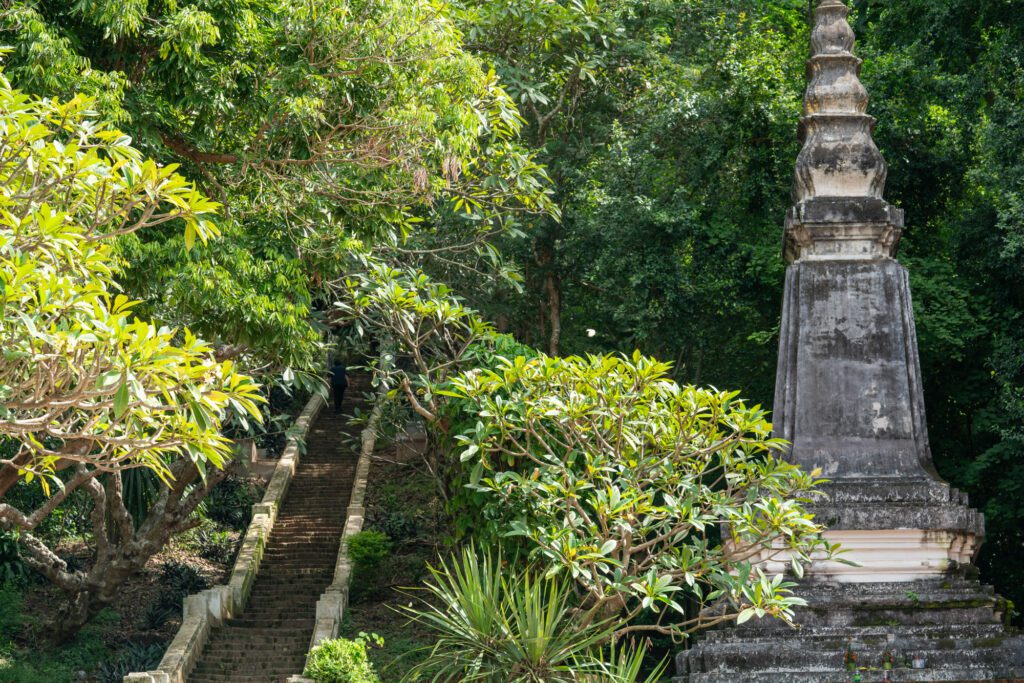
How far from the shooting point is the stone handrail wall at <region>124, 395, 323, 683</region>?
13.8m

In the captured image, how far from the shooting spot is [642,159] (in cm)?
1536

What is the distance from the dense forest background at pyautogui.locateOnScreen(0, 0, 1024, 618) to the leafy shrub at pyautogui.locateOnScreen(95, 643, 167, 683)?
186 inches

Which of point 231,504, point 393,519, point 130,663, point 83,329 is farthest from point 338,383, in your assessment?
point 83,329

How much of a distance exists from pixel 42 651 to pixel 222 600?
216cm

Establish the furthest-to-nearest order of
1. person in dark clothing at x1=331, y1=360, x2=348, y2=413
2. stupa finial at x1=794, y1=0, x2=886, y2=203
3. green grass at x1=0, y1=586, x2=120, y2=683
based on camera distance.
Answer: person in dark clothing at x1=331, y1=360, x2=348, y2=413, green grass at x1=0, y1=586, x2=120, y2=683, stupa finial at x1=794, y1=0, x2=886, y2=203

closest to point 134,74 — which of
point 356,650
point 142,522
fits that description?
point 356,650

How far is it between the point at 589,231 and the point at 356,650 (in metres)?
6.12

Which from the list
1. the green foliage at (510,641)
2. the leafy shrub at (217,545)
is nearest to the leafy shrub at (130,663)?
the leafy shrub at (217,545)

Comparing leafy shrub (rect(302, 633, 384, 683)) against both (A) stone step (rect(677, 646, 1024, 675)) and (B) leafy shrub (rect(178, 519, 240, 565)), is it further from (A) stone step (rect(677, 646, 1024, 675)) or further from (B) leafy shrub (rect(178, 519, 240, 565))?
(B) leafy shrub (rect(178, 519, 240, 565))

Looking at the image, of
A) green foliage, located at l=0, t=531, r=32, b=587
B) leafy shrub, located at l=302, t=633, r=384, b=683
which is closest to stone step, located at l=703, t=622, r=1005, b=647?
leafy shrub, located at l=302, t=633, r=384, b=683

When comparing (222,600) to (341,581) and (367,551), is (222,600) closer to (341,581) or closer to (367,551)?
(341,581)

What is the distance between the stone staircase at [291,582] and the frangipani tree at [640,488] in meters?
6.24

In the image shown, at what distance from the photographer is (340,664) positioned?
38.1ft

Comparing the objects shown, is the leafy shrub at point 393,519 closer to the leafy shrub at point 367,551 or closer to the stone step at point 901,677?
the leafy shrub at point 367,551
